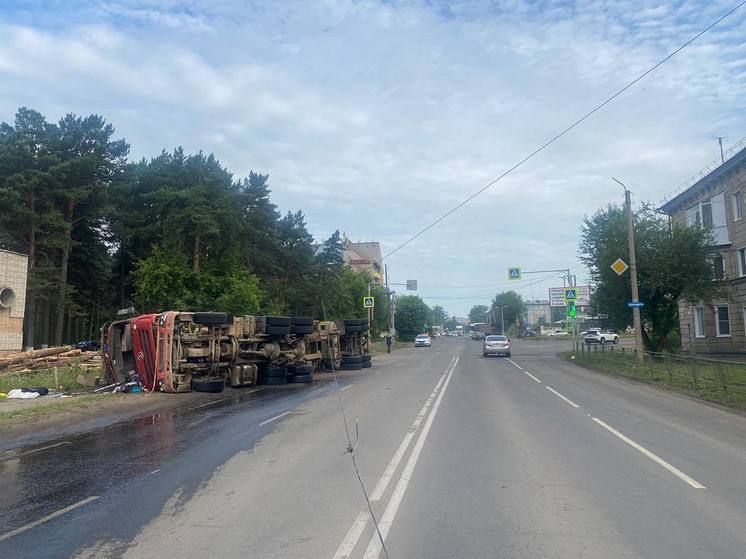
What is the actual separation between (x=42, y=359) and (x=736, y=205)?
117ft

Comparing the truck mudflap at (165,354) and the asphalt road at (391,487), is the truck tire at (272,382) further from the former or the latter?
the asphalt road at (391,487)

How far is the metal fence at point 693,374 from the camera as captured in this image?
1677cm

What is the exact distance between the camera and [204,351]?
2027 centimetres

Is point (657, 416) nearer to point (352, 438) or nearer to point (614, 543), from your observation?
point (352, 438)

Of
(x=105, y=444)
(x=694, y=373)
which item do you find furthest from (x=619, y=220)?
(x=105, y=444)

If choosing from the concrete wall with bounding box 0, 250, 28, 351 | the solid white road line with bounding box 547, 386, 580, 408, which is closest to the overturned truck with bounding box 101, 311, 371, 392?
the solid white road line with bounding box 547, 386, 580, 408

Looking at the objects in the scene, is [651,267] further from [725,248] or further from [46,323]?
[46,323]

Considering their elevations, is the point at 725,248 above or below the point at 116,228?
below

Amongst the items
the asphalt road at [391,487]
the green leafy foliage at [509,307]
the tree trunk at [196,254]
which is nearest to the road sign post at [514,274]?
the tree trunk at [196,254]

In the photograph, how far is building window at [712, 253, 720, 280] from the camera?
3491cm

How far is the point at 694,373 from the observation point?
1900cm

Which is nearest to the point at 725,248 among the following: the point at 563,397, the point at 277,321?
the point at 563,397

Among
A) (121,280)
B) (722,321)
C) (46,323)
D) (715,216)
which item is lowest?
(722,321)

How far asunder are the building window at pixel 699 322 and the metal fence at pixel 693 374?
48.6 ft
